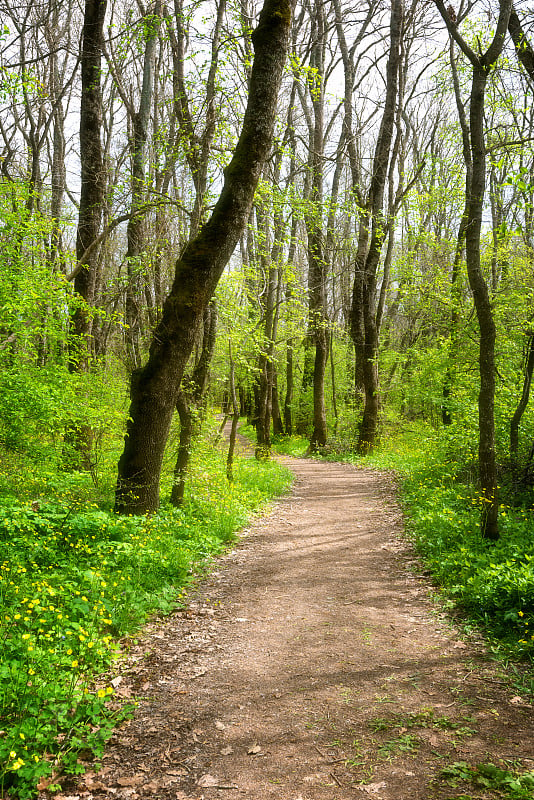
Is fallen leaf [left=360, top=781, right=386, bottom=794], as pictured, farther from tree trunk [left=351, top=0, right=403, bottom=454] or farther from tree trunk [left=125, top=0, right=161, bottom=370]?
tree trunk [left=351, top=0, right=403, bottom=454]

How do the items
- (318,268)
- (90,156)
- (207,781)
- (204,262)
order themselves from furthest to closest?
(318,268)
(90,156)
(204,262)
(207,781)

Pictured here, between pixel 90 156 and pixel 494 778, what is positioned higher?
pixel 90 156

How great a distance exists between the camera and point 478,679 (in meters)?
3.57

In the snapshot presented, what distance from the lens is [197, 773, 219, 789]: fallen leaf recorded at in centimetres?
271

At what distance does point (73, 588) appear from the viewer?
165 inches

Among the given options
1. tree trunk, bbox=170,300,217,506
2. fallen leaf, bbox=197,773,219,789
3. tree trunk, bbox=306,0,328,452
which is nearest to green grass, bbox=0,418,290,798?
tree trunk, bbox=170,300,217,506

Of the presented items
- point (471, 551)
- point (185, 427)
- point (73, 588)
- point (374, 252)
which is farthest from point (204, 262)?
point (374, 252)

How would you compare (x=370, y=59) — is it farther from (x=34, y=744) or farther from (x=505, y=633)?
(x=34, y=744)

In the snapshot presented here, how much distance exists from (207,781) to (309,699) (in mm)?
972

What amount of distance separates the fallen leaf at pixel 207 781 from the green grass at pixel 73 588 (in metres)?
0.66

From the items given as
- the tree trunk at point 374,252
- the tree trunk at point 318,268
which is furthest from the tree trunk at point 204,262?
the tree trunk at point 318,268

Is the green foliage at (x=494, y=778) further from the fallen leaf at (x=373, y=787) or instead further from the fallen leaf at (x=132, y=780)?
the fallen leaf at (x=132, y=780)

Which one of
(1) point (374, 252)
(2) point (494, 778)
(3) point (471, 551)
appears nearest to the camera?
(2) point (494, 778)

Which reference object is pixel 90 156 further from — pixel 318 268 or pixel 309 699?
pixel 318 268
